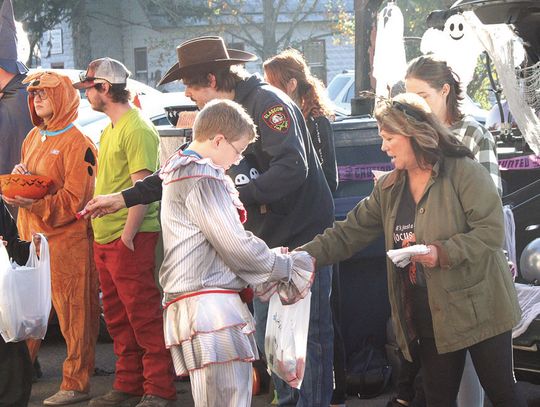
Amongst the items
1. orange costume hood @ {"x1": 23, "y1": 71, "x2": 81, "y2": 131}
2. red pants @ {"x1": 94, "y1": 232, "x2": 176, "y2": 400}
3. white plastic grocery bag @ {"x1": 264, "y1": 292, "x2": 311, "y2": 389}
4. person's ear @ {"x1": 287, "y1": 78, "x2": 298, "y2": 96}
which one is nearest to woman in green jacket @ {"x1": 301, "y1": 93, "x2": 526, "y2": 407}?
white plastic grocery bag @ {"x1": 264, "y1": 292, "x2": 311, "y2": 389}

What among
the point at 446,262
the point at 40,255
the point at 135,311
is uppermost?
the point at 446,262

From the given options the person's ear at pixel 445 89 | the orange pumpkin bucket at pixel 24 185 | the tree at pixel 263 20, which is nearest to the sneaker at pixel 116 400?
the orange pumpkin bucket at pixel 24 185

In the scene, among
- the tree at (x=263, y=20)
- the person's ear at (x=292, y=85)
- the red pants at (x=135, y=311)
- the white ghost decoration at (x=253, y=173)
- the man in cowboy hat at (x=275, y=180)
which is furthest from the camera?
the tree at (x=263, y=20)

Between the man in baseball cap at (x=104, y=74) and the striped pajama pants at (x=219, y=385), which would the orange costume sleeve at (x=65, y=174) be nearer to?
the man in baseball cap at (x=104, y=74)

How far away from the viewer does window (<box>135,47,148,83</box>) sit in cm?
3825

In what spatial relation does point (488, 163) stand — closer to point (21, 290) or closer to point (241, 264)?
point (241, 264)

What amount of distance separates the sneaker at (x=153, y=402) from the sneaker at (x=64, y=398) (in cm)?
50

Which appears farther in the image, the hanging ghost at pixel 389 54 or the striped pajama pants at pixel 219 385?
the hanging ghost at pixel 389 54

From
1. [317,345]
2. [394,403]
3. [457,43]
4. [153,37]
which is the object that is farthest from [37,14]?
[317,345]

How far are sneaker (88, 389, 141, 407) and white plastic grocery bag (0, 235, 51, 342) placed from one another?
699mm

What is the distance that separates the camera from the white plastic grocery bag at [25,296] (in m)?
5.43

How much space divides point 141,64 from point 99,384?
3259cm

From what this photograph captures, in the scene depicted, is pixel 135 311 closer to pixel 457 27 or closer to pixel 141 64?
pixel 457 27

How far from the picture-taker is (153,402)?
598cm
